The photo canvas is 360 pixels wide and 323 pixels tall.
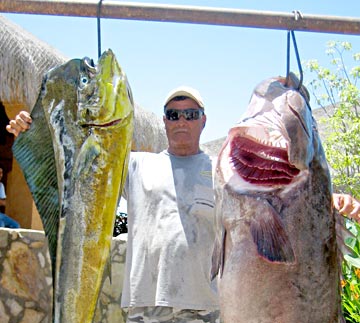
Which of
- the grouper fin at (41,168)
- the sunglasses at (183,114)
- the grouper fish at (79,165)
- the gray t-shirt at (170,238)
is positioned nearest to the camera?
the grouper fish at (79,165)

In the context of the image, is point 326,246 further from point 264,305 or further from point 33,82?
point 33,82

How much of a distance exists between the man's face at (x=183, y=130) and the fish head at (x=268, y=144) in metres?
1.52

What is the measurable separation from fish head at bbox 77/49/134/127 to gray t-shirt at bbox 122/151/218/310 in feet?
3.71

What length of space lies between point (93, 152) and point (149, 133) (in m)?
9.67

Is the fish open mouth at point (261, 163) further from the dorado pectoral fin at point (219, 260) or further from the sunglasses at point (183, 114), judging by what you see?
the sunglasses at point (183, 114)

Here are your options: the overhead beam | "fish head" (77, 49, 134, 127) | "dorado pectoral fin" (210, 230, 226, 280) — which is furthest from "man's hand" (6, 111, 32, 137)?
"dorado pectoral fin" (210, 230, 226, 280)

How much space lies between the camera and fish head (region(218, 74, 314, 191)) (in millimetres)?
2295

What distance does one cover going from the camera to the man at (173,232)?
362 cm

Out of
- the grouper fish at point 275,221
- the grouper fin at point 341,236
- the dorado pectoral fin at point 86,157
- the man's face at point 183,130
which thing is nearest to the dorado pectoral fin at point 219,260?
the grouper fish at point 275,221

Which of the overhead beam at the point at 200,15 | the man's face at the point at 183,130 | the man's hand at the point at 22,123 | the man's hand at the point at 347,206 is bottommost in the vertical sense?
the man's hand at the point at 347,206

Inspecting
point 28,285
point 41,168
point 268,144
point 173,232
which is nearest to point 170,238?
point 173,232

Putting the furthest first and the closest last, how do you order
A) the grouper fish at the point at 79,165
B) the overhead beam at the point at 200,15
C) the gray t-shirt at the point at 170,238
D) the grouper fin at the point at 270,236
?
the gray t-shirt at the point at 170,238, the overhead beam at the point at 200,15, the grouper fish at the point at 79,165, the grouper fin at the point at 270,236

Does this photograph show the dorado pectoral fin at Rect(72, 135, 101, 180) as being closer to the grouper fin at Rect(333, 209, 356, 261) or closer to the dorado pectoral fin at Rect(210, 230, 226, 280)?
the dorado pectoral fin at Rect(210, 230, 226, 280)

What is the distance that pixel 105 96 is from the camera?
106 inches
